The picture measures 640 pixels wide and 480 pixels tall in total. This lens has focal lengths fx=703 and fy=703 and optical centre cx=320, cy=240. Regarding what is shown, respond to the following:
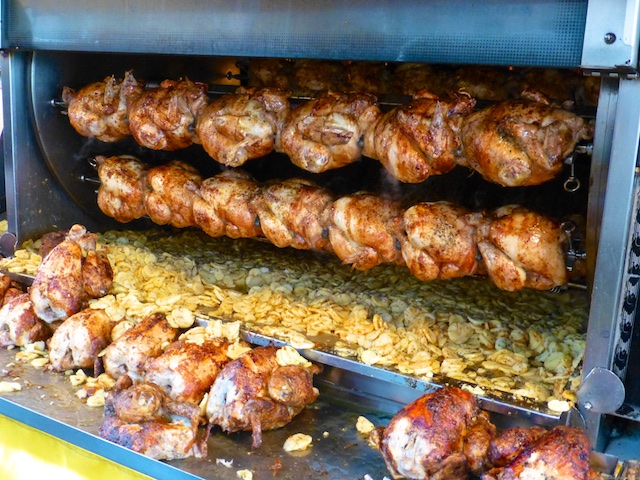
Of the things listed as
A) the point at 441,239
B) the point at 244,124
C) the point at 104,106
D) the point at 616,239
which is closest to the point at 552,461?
the point at 616,239

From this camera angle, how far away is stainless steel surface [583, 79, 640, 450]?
197 centimetres

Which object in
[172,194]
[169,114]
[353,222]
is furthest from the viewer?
[172,194]

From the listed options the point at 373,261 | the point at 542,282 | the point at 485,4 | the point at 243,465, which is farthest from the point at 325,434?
the point at 485,4

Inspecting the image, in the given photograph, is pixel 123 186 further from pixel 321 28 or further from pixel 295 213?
pixel 321 28

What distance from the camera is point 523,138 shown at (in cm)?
229

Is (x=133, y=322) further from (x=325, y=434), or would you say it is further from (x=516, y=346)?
(x=516, y=346)

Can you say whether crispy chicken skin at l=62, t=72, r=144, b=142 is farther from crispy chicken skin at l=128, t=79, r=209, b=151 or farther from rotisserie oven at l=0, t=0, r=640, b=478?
crispy chicken skin at l=128, t=79, r=209, b=151

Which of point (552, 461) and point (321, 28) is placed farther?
point (321, 28)

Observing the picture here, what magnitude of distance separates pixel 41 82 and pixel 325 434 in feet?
7.73

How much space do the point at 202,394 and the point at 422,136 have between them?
1.22m

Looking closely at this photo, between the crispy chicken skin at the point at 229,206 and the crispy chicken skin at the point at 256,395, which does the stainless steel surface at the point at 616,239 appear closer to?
the crispy chicken skin at the point at 256,395

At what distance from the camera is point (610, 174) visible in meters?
2.02

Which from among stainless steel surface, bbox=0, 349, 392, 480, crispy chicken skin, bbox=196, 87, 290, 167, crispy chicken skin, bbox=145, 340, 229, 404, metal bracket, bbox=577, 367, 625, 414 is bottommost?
stainless steel surface, bbox=0, 349, 392, 480

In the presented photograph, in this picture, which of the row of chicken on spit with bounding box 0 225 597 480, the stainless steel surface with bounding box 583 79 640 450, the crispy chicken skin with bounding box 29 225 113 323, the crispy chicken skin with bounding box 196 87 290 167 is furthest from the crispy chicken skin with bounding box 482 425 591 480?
the crispy chicken skin with bounding box 29 225 113 323
